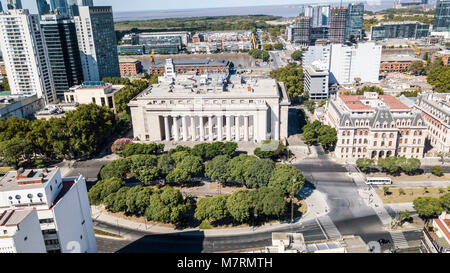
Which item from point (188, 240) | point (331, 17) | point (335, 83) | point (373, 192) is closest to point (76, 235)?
point (188, 240)

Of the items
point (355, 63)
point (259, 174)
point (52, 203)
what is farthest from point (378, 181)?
point (355, 63)

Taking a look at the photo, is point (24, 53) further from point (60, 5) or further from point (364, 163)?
point (60, 5)

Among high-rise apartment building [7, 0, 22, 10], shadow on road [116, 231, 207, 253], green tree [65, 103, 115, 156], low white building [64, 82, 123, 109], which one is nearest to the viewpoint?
shadow on road [116, 231, 207, 253]

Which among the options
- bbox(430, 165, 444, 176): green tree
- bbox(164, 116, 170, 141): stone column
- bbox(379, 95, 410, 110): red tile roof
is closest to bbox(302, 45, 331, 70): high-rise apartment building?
bbox(379, 95, 410, 110): red tile roof

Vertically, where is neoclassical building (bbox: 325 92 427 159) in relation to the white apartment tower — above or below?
below

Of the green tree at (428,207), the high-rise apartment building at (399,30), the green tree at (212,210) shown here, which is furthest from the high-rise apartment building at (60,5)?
the green tree at (428,207)

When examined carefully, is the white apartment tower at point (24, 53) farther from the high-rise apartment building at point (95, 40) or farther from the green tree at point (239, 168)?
the green tree at point (239, 168)

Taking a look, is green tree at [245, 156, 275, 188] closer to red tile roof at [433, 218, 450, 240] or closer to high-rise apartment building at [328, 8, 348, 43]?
red tile roof at [433, 218, 450, 240]
